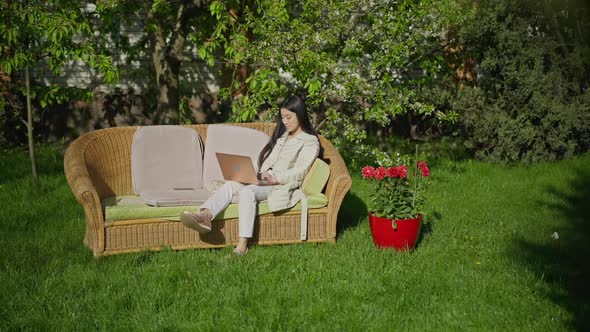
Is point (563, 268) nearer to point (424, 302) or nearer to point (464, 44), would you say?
point (424, 302)

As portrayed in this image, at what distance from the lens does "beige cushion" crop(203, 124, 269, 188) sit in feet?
20.9

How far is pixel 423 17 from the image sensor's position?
849 cm

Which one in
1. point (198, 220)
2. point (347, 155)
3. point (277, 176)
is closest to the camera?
point (198, 220)

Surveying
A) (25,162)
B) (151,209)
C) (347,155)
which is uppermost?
(151,209)

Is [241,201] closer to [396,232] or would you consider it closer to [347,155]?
[396,232]

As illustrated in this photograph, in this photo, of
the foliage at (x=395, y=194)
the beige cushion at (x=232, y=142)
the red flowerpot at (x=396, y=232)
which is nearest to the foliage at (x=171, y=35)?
the beige cushion at (x=232, y=142)

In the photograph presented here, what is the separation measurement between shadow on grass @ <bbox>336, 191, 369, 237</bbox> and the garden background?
42mm

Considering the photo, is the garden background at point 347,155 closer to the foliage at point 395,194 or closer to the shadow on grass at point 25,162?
the shadow on grass at point 25,162

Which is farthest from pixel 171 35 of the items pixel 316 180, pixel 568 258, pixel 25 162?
pixel 568 258

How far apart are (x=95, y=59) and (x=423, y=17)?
4.27 metres

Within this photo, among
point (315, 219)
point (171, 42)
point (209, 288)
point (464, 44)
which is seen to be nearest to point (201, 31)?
point (171, 42)

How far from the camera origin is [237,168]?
18.3ft

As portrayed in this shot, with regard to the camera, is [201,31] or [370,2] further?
[201,31]

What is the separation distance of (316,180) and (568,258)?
2.32m
